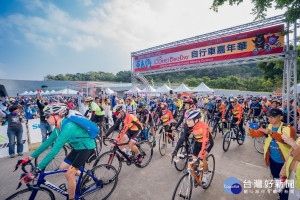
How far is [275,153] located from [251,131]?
2.28ft

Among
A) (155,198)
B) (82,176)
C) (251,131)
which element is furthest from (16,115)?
(251,131)

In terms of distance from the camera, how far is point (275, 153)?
9.49 feet

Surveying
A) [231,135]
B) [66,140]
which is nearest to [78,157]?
[66,140]

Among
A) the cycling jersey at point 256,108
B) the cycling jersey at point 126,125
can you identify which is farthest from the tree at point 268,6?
the cycling jersey at point 126,125

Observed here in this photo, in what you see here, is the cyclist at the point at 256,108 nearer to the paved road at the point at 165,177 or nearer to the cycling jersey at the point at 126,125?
the paved road at the point at 165,177

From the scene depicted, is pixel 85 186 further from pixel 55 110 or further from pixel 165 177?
pixel 165 177

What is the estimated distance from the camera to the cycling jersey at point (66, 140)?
2.48 m

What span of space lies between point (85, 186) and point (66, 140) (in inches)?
47.9

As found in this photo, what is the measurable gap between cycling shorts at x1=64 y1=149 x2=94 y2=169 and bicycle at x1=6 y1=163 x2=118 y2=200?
199 millimetres

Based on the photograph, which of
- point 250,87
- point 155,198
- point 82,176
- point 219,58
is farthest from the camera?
point 250,87

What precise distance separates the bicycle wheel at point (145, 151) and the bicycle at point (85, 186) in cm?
123

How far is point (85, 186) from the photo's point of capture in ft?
10.2

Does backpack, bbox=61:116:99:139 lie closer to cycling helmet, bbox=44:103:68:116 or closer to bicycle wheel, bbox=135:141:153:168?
cycling helmet, bbox=44:103:68:116

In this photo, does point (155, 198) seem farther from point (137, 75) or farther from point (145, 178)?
point (137, 75)
